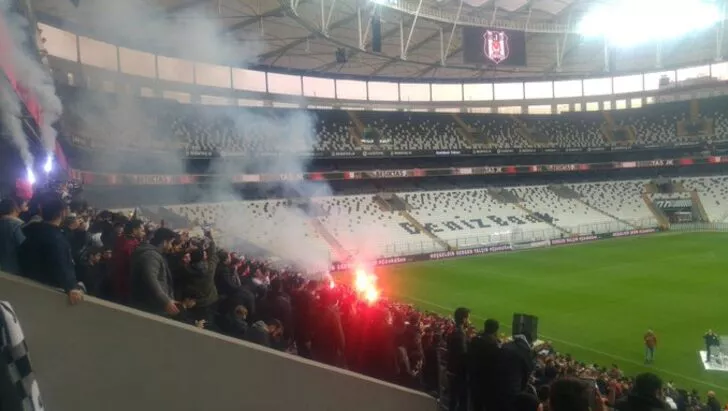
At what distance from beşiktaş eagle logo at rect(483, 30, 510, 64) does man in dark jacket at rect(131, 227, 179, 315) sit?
89.2 feet

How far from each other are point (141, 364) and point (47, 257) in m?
0.70

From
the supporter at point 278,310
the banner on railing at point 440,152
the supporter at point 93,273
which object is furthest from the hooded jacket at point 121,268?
the banner on railing at point 440,152

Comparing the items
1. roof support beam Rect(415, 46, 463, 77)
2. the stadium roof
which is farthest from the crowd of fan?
roof support beam Rect(415, 46, 463, 77)

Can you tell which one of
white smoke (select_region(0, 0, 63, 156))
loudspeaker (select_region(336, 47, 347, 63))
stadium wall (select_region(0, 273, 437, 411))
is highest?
loudspeaker (select_region(336, 47, 347, 63))

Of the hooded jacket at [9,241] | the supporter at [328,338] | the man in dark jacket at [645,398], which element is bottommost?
the supporter at [328,338]

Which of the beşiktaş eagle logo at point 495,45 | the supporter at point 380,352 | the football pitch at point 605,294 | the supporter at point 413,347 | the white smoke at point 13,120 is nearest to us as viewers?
the supporter at point 380,352

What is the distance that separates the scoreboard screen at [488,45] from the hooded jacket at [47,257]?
90.9ft

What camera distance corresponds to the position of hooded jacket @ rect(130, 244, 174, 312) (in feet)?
11.9

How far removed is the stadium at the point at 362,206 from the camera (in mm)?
3029

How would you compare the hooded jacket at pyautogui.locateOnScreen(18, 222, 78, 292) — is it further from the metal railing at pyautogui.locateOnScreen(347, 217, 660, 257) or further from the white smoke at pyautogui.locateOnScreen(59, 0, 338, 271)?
the metal railing at pyautogui.locateOnScreen(347, 217, 660, 257)

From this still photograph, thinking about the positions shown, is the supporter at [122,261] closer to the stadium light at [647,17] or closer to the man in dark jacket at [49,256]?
the man in dark jacket at [49,256]

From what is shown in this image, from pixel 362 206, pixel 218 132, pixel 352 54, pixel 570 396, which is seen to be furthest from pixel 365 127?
pixel 570 396

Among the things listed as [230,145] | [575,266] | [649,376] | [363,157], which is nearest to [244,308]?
[649,376]

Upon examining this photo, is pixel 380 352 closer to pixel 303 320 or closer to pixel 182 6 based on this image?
pixel 303 320
